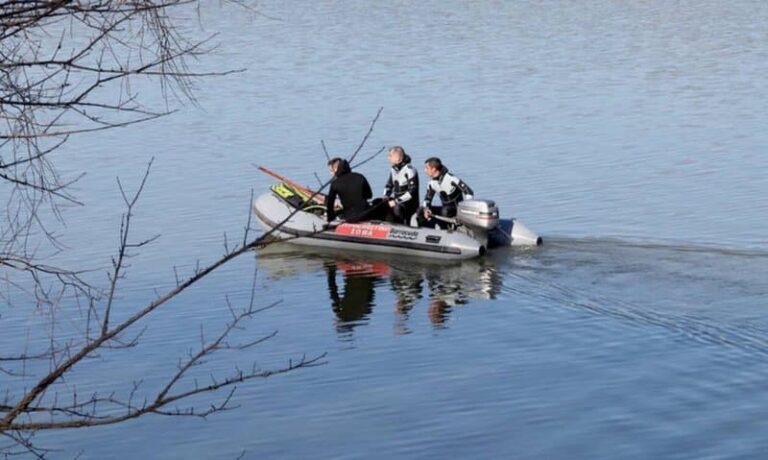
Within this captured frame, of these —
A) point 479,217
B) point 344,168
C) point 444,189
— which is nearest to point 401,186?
point 444,189

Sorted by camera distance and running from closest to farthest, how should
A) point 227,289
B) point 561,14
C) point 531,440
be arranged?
point 531,440
point 227,289
point 561,14

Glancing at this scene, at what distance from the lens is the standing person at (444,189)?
55.1 feet

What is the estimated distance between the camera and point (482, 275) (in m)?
15.9

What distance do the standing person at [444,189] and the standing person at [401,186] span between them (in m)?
0.20

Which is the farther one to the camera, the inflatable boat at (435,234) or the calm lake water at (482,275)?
the inflatable boat at (435,234)

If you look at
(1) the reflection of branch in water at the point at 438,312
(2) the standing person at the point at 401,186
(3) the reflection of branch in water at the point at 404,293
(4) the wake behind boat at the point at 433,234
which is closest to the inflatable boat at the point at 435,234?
(4) the wake behind boat at the point at 433,234

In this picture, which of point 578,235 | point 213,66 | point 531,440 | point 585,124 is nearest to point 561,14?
point 213,66

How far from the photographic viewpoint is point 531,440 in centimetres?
1042

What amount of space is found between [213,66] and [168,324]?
21552mm

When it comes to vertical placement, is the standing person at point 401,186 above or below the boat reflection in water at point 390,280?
above

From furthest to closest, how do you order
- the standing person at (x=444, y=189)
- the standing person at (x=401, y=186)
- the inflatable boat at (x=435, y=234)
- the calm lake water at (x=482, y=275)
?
the standing person at (x=401, y=186) → the standing person at (x=444, y=189) → the inflatable boat at (x=435, y=234) → the calm lake water at (x=482, y=275)

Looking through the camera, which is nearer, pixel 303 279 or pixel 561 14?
pixel 303 279

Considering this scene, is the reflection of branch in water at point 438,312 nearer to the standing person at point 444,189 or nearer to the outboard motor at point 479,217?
the outboard motor at point 479,217

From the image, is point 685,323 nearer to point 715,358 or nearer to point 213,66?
point 715,358
